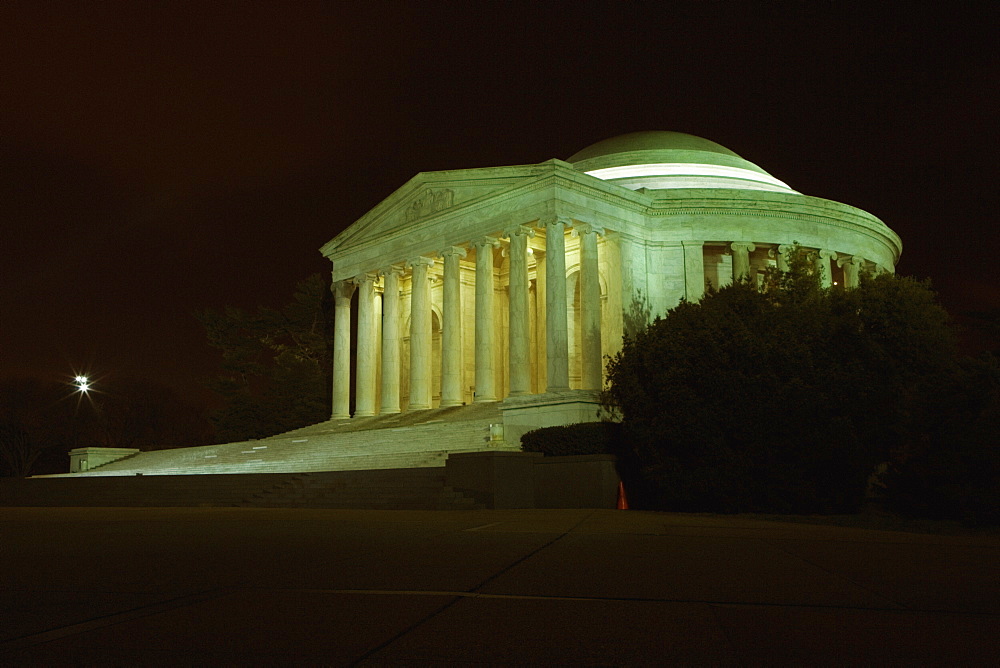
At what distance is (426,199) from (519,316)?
484 inches

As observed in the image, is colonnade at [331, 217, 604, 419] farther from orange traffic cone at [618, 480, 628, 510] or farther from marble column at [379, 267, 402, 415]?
orange traffic cone at [618, 480, 628, 510]

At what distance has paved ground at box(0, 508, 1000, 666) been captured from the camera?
18.9 feet

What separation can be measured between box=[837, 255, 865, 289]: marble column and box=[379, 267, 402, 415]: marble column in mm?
28475

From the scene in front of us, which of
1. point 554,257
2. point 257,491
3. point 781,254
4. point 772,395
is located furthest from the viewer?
point 781,254

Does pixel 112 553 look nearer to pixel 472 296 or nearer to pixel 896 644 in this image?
pixel 896 644

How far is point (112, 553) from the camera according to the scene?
39.6ft

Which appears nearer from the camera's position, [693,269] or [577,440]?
[577,440]

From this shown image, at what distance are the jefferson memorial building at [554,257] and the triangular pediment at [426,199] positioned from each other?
10cm

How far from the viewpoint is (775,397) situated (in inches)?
1037

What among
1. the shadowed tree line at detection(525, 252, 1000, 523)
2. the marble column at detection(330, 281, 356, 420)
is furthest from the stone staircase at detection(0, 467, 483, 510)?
the marble column at detection(330, 281, 356, 420)

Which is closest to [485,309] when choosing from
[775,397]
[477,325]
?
[477,325]

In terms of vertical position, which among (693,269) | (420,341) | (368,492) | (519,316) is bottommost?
(368,492)

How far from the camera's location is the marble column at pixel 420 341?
177 ft

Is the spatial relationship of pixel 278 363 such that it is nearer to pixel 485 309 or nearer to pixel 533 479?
pixel 485 309
